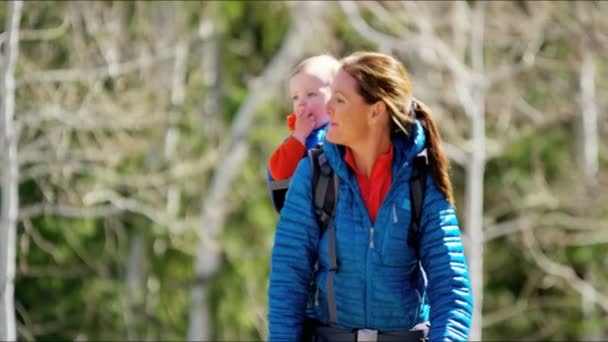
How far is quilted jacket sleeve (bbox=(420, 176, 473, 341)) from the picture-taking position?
3.94 m

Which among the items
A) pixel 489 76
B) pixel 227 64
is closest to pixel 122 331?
pixel 227 64

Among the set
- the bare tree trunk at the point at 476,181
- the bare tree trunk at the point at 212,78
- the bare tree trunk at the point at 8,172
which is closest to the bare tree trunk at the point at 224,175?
the bare tree trunk at the point at 212,78

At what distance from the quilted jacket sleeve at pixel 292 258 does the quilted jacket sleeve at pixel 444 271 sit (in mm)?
317

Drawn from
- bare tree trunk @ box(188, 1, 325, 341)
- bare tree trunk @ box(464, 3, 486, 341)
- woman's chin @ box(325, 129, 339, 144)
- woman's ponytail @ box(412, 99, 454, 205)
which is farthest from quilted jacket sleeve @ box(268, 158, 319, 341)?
bare tree trunk @ box(188, 1, 325, 341)

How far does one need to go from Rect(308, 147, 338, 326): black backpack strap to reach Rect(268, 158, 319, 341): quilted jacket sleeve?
18mm

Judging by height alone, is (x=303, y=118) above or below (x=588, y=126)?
below

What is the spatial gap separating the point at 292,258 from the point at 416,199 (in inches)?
15.0

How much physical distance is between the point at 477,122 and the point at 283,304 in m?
11.6

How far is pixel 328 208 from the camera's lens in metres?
4.05

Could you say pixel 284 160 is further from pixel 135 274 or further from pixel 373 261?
pixel 135 274

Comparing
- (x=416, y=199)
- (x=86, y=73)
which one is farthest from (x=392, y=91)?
(x=86, y=73)

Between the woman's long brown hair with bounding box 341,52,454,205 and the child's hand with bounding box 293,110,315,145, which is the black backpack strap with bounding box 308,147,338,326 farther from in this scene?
the child's hand with bounding box 293,110,315,145

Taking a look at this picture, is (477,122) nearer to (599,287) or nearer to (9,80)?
(599,287)

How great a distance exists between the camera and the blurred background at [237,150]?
1369 centimetres
